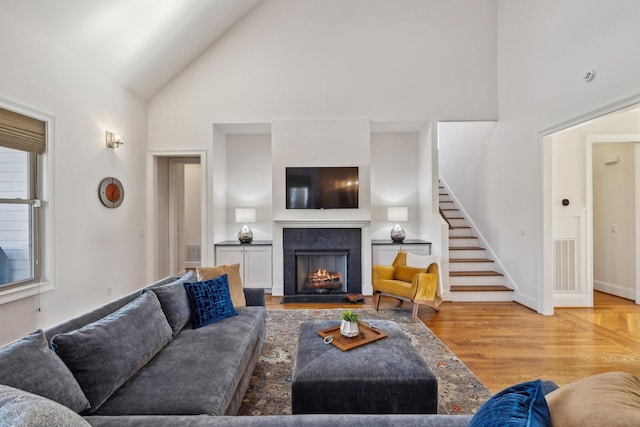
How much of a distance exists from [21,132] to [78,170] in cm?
65

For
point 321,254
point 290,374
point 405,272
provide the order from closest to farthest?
point 290,374 < point 405,272 < point 321,254

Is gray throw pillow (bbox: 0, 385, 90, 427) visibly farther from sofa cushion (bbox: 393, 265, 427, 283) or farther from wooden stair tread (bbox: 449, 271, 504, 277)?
wooden stair tread (bbox: 449, 271, 504, 277)

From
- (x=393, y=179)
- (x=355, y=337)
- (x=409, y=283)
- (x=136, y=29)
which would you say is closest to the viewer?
(x=355, y=337)

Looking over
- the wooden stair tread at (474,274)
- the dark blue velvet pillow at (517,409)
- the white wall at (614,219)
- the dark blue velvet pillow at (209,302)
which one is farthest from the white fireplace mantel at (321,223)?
the white wall at (614,219)

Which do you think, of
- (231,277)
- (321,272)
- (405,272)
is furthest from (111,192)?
(405,272)

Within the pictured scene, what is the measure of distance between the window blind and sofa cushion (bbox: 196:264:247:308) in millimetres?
2077

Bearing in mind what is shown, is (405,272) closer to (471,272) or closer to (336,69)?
(471,272)

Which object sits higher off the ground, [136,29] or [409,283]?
[136,29]

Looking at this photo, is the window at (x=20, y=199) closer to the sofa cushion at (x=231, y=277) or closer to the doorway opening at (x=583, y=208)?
the sofa cushion at (x=231, y=277)

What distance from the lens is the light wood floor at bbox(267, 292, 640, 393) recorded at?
2387 mm

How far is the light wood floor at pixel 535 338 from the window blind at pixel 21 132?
10.3 ft

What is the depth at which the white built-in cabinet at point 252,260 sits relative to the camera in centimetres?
453

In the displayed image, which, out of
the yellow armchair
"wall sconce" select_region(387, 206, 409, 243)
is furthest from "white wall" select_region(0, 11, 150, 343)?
"wall sconce" select_region(387, 206, 409, 243)

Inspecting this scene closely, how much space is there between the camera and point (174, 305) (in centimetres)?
207
